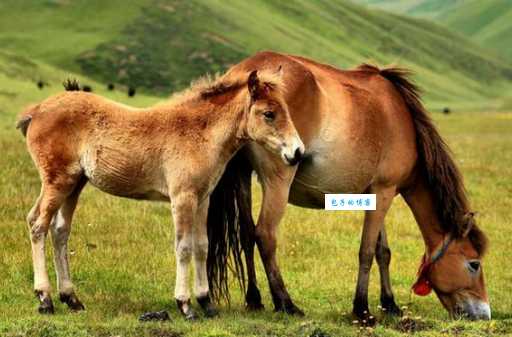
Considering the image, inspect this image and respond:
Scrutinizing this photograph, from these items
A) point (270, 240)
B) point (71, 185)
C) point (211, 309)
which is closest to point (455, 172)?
point (270, 240)

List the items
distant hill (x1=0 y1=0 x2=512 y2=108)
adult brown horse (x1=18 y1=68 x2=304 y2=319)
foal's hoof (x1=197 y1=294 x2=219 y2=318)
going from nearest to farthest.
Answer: adult brown horse (x1=18 y1=68 x2=304 y2=319), foal's hoof (x1=197 y1=294 x2=219 y2=318), distant hill (x1=0 y1=0 x2=512 y2=108)

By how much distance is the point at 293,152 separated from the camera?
791 cm

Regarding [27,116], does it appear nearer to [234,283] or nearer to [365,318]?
[234,283]

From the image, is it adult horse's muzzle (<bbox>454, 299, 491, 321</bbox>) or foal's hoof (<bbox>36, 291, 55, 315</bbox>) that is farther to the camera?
adult horse's muzzle (<bbox>454, 299, 491, 321</bbox>)

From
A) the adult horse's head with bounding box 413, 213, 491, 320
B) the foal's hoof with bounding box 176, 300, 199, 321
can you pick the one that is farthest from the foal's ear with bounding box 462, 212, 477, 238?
the foal's hoof with bounding box 176, 300, 199, 321

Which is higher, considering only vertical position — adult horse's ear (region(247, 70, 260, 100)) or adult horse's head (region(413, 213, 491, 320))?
adult horse's ear (region(247, 70, 260, 100))

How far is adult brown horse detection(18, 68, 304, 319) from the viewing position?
829cm

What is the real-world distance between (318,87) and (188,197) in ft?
6.96

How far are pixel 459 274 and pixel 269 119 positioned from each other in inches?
126

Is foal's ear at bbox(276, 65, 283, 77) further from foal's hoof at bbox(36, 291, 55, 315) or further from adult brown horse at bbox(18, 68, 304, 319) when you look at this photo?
foal's hoof at bbox(36, 291, 55, 315)

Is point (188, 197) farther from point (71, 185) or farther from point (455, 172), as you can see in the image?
point (455, 172)

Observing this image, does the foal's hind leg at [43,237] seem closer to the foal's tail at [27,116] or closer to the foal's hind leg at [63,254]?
the foal's hind leg at [63,254]

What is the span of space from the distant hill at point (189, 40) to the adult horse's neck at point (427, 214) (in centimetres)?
7191

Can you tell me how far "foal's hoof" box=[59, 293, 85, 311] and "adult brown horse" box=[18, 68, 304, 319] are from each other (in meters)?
0.43
